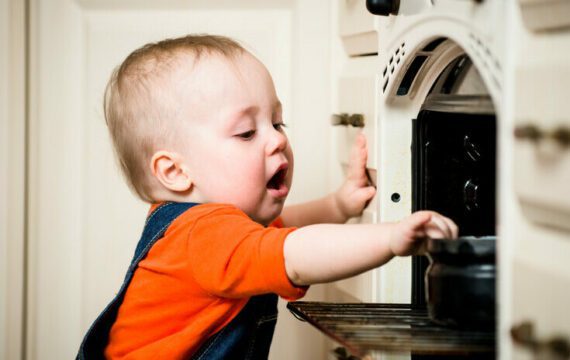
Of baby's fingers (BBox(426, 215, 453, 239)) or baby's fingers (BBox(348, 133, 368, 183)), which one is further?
baby's fingers (BBox(348, 133, 368, 183))

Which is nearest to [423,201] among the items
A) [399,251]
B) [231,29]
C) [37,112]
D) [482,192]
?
[482,192]

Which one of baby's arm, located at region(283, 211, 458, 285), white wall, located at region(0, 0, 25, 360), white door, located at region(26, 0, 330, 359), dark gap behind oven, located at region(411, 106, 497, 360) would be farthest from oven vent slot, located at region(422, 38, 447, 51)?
white wall, located at region(0, 0, 25, 360)

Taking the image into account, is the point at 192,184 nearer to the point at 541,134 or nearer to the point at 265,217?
the point at 265,217

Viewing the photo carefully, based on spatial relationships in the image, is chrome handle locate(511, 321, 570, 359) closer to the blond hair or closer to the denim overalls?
the denim overalls

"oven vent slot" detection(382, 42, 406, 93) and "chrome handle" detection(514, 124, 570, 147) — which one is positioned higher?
"oven vent slot" detection(382, 42, 406, 93)

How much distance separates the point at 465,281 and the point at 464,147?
0.38m

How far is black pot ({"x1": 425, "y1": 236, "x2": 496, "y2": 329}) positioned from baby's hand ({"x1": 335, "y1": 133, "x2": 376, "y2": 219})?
1.62 feet

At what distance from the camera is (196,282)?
3.85 feet

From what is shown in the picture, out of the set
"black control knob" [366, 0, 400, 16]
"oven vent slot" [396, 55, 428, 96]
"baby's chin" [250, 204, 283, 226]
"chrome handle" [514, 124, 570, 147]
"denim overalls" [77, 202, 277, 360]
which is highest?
"black control knob" [366, 0, 400, 16]

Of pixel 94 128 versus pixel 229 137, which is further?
pixel 94 128

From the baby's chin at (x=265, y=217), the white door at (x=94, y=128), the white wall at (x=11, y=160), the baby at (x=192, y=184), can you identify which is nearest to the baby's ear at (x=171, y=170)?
the baby at (x=192, y=184)

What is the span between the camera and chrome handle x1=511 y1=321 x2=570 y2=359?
2.29 feet

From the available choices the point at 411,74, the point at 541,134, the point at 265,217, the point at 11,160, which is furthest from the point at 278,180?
the point at 11,160

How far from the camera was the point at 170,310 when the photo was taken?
1.22m
